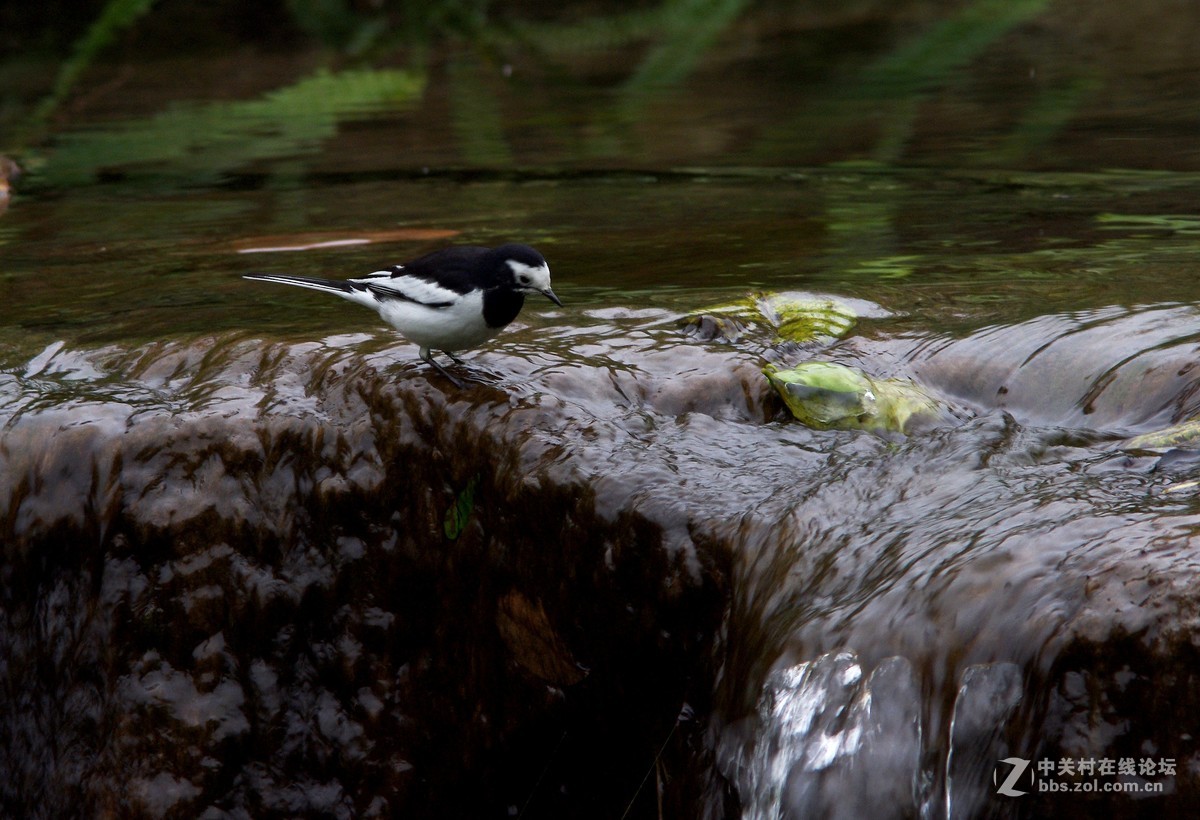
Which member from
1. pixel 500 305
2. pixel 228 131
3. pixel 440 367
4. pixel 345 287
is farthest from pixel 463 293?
pixel 228 131

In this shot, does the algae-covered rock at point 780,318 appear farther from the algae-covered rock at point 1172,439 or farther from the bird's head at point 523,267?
the algae-covered rock at point 1172,439

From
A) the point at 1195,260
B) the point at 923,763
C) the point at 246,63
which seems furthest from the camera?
the point at 246,63

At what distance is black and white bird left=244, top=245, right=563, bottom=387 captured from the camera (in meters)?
4.21

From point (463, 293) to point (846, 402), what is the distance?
48.0 inches

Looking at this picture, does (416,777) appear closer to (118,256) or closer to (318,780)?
(318,780)

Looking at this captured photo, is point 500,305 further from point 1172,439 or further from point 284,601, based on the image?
point 1172,439

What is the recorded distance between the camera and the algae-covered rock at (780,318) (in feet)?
15.2

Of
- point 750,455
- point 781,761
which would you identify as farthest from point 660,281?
point 781,761

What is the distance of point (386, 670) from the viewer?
449cm

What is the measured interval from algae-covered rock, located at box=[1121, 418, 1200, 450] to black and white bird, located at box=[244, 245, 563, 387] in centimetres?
171

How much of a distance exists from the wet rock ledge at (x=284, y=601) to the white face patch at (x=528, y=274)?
31 cm

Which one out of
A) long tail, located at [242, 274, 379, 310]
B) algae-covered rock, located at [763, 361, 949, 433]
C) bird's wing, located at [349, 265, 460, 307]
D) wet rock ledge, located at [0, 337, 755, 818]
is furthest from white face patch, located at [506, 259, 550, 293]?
algae-covered rock, located at [763, 361, 949, 433]

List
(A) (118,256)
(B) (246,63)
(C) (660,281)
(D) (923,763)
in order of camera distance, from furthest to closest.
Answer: (B) (246,63)
(A) (118,256)
(C) (660,281)
(D) (923,763)

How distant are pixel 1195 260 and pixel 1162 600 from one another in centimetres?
292
